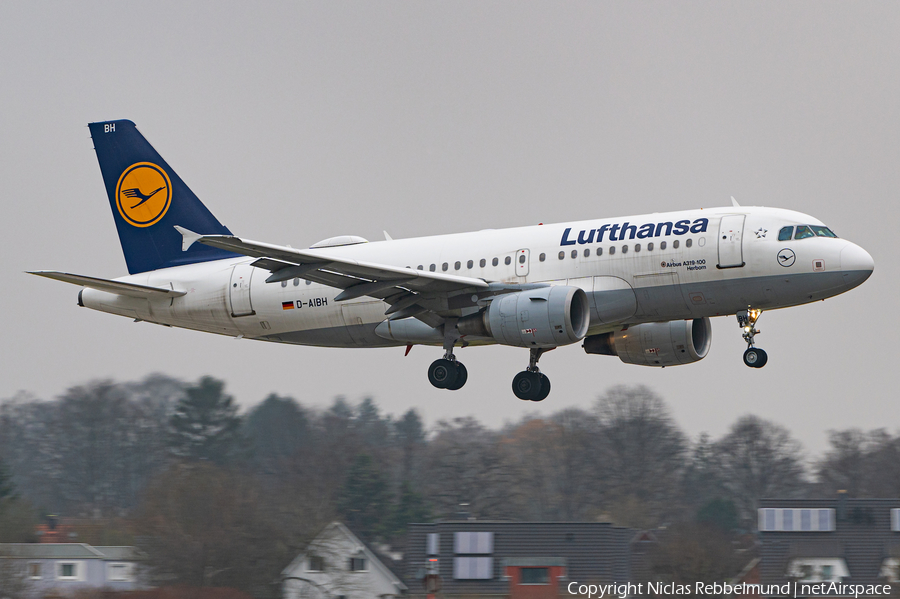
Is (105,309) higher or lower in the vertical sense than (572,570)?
higher

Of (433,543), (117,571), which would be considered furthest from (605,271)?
(117,571)

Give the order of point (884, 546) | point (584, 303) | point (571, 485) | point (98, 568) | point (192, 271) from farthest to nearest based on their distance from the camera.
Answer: point (571, 485)
point (884, 546)
point (98, 568)
point (192, 271)
point (584, 303)

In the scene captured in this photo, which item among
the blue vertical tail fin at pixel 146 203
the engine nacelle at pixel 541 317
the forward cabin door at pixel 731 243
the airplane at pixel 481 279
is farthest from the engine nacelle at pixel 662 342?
the blue vertical tail fin at pixel 146 203

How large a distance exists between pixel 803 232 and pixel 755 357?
3.63 m

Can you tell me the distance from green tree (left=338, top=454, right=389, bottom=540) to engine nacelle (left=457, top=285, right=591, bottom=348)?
88.3 ft

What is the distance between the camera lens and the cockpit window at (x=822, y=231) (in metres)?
30.3

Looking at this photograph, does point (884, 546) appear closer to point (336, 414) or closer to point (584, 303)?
point (584, 303)

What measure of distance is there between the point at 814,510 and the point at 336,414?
95.2 feet

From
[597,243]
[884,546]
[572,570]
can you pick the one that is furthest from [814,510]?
[597,243]

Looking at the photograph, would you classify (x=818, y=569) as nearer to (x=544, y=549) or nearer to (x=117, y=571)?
(x=544, y=549)

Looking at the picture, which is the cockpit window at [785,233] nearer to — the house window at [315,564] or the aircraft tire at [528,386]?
→ the aircraft tire at [528,386]

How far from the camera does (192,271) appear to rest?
36.6 metres

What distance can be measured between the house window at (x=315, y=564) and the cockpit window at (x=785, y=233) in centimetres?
2086

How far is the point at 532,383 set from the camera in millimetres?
34094
